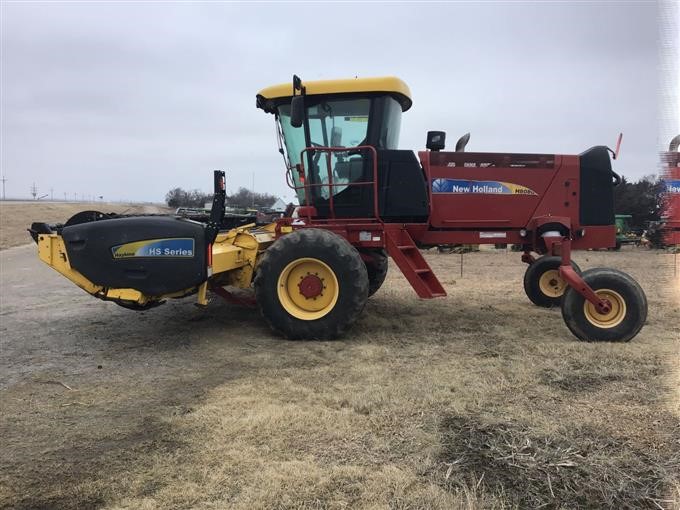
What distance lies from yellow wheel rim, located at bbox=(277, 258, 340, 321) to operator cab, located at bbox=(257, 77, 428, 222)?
3.25ft

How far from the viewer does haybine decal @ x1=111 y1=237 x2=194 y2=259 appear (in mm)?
5117

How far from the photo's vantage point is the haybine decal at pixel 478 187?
621 cm

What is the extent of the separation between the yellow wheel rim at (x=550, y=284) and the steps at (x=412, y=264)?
2.25 metres

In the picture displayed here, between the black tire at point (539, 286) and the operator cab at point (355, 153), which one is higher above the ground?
the operator cab at point (355, 153)

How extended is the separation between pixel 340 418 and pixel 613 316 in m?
3.33

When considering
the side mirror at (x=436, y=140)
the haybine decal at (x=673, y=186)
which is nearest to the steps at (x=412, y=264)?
the side mirror at (x=436, y=140)

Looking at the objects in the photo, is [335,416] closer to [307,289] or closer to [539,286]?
[307,289]

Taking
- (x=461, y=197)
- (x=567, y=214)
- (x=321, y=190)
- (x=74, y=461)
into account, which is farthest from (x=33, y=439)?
(x=567, y=214)

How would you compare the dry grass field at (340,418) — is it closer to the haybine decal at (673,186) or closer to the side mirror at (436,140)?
the haybine decal at (673,186)

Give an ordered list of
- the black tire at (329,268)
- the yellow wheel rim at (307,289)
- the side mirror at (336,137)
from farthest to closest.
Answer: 1. the side mirror at (336,137)
2. the yellow wheel rim at (307,289)
3. the black tire at (329,268)

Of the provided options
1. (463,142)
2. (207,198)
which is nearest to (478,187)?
(463,142)

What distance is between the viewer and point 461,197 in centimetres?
625

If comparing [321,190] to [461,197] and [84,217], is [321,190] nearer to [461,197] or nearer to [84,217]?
[461,197]

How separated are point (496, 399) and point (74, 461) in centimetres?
261
